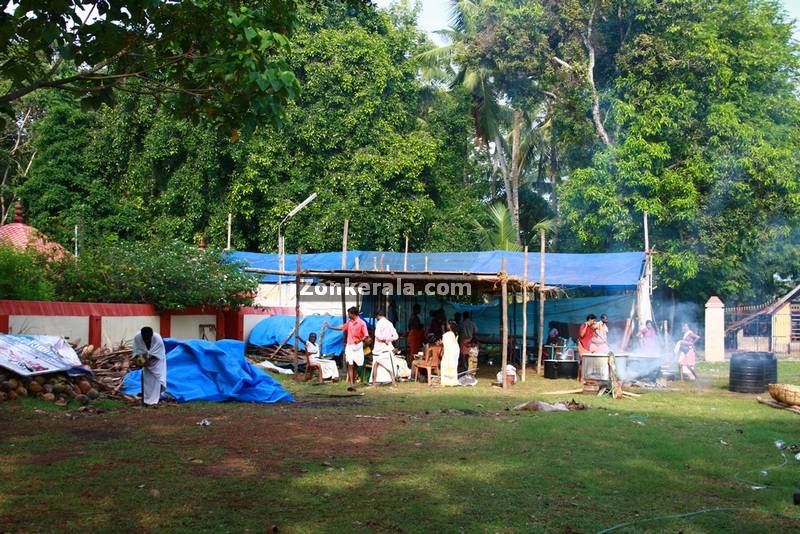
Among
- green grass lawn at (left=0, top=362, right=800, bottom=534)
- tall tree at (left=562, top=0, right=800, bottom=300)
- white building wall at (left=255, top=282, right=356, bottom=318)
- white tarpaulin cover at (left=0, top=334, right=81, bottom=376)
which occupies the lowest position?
green grass lawn at (left=0, top=362, right=800, bottom=534)

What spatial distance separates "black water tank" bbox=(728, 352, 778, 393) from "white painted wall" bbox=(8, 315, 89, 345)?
40.6ft

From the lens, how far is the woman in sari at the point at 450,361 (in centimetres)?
1660

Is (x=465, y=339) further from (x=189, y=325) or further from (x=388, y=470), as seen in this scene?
(x=388, y=470)

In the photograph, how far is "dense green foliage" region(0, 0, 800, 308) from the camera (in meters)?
24.8

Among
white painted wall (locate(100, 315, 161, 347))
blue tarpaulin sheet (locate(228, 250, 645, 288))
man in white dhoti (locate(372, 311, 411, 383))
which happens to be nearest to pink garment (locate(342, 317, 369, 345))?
man in white dhoti (locate(372, 311, 411, 383))

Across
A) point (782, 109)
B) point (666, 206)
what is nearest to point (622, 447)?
point (666, 206)

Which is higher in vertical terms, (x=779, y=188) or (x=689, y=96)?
(x=689, y=96)

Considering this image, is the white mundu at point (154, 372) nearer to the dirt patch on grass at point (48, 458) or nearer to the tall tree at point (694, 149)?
the dirt patch on grass at point (48, 458)

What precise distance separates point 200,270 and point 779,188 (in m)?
17.5

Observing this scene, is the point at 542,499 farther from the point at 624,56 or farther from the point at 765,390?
the point at 624,56

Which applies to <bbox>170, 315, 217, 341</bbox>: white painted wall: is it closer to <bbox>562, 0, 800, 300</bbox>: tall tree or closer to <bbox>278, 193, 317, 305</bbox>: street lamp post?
<bbox>278, 193, 317, 305</bbox>: street lamp post

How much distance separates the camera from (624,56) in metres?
25.2

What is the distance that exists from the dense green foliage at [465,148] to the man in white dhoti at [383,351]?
10.4m

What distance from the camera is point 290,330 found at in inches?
786
